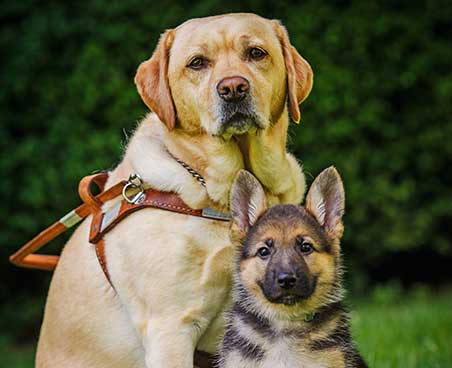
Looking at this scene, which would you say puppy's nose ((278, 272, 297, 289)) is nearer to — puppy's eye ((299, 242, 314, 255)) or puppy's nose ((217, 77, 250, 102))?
puppy's eye ((299, 242, 314, 255))

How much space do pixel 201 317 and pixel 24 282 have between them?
5589 millimetres

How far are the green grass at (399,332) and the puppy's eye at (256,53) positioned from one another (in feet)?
7.50

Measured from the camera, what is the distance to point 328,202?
14.4 ft

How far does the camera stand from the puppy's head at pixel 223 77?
4.45 metres

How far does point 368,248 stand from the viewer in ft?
32.3

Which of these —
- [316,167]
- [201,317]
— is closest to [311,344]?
[201,317]

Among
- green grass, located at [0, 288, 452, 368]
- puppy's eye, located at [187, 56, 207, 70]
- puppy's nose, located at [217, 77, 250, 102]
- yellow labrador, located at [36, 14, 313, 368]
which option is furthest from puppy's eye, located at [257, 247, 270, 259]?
green grass, located at [0, 288, 452, 368]

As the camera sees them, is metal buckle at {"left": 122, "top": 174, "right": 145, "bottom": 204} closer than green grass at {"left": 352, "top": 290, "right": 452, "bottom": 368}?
Yes

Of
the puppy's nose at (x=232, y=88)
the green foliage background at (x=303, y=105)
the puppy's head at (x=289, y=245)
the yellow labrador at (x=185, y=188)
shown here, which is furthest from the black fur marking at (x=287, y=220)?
the green foliage background at (x=303, y=105)

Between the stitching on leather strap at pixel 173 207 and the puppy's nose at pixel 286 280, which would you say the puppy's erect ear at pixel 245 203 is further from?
the puppy's nose at pixel 286 280

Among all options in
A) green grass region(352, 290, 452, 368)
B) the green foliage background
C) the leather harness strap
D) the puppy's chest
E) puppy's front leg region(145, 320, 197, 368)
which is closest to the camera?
the puppy's chest

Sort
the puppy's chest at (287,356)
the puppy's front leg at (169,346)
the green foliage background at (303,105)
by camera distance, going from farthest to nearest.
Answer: the green foliage background at (303,105)
the puppy's front leg at (169,346)
the puppy's chest at (287,356)

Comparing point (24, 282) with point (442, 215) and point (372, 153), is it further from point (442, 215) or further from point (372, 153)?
point (442, 215)

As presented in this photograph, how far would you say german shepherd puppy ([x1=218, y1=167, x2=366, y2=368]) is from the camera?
13.4ft
